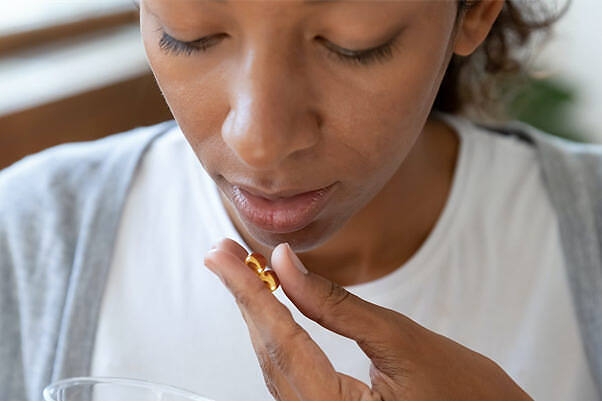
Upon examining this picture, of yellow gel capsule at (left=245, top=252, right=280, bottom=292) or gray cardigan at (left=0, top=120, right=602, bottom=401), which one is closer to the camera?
yellow gel capsule at (left=245, top=252, right=280, bottom=292)

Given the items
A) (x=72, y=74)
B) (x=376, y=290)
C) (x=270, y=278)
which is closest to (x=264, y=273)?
(x=270, y=278)

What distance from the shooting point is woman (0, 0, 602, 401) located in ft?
1.92

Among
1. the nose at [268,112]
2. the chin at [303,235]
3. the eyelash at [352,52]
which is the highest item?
the eyelash at [352,52]

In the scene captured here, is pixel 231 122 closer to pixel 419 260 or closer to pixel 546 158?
pixel 419 260

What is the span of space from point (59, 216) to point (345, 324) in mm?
433

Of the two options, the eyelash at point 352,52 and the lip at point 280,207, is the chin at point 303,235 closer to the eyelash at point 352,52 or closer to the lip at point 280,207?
the lip at point 280,207

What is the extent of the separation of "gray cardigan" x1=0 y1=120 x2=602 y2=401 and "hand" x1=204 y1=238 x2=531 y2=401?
0.32 metres

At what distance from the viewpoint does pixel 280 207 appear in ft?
2.19

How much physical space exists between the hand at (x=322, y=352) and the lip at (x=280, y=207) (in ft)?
0.27

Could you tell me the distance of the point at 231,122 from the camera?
0.59 m

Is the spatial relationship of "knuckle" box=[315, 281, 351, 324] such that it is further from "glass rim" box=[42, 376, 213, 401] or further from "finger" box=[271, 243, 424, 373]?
"glass rim" box=[42, 376, 213, 401]

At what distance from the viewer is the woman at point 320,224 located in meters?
0.58

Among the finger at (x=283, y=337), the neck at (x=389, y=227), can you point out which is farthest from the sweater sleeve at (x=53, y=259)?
the finger at (x=283, y=337)

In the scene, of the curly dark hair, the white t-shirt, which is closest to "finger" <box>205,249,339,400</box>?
the white t-shirt
